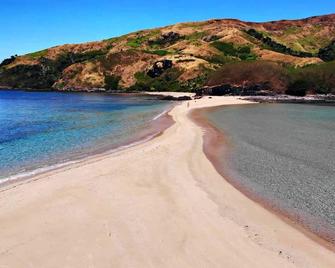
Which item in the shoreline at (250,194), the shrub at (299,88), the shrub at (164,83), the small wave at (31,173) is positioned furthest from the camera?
the shrub at (164,83)

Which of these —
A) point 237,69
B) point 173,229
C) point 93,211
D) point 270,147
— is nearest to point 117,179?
point 93,211

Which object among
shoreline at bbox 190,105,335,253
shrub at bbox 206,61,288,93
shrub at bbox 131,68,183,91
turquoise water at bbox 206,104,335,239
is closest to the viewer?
shoreline at bbox 190,105,335,253

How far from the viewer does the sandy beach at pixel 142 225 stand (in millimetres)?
10977

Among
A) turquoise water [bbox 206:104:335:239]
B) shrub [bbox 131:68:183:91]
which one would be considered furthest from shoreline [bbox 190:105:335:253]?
shrub [bbox 131:68:183:91]

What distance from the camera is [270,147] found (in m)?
29.8

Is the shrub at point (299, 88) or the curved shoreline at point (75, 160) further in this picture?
the shrub at point (299, 88)

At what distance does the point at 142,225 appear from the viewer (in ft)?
43.9

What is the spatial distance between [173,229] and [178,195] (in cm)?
396

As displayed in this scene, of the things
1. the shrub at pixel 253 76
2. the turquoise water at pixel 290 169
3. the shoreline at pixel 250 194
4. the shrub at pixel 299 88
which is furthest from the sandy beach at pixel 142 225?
the shrub at pixel 253 76

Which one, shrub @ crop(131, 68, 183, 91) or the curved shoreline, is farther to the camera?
shrub @ crop(131, 68, 183, 91)

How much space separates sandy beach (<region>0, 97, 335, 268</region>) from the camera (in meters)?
11.0

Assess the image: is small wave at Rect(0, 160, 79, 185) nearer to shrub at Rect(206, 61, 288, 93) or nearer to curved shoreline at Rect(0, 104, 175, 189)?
curved shoreline at Rect(0, 104, 175, 189)

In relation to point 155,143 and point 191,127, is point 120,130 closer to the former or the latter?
point 191,127

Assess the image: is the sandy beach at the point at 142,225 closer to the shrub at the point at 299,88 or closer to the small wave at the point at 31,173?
the small wave at the point at 31,173
